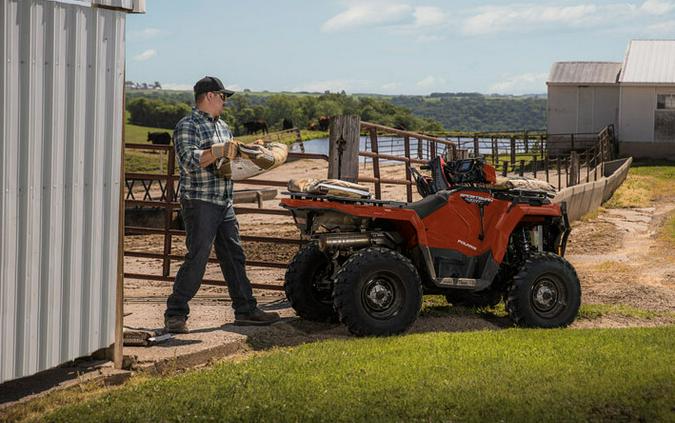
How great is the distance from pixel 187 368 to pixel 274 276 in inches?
239

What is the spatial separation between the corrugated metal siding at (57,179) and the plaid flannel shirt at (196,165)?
4.31ft

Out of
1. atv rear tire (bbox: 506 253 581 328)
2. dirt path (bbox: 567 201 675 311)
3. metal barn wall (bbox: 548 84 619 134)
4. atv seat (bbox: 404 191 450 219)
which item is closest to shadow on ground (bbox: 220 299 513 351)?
atv rear tire (bbox: 506 253 581 328)

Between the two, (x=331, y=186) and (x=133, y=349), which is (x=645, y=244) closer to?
(x=331, y=186)

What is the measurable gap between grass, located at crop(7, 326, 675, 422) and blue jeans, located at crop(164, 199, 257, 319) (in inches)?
42.4

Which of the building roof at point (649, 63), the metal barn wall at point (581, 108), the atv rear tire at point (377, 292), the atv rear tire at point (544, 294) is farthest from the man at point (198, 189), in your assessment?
the metal barn wall at point (581, 108)

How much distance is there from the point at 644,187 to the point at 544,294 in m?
22.4

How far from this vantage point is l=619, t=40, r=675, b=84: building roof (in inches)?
1774

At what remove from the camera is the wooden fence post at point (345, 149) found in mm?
12117

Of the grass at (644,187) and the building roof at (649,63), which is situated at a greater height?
the building roof at (649,63)

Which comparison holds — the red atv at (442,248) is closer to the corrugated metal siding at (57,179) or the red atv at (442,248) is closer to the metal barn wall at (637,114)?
the corrugated metal siding at (57,179)

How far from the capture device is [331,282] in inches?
383

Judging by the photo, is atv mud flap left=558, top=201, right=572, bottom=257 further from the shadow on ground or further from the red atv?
the shadow on ground

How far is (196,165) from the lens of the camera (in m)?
8.87

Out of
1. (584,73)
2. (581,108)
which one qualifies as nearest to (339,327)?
(581,108)
